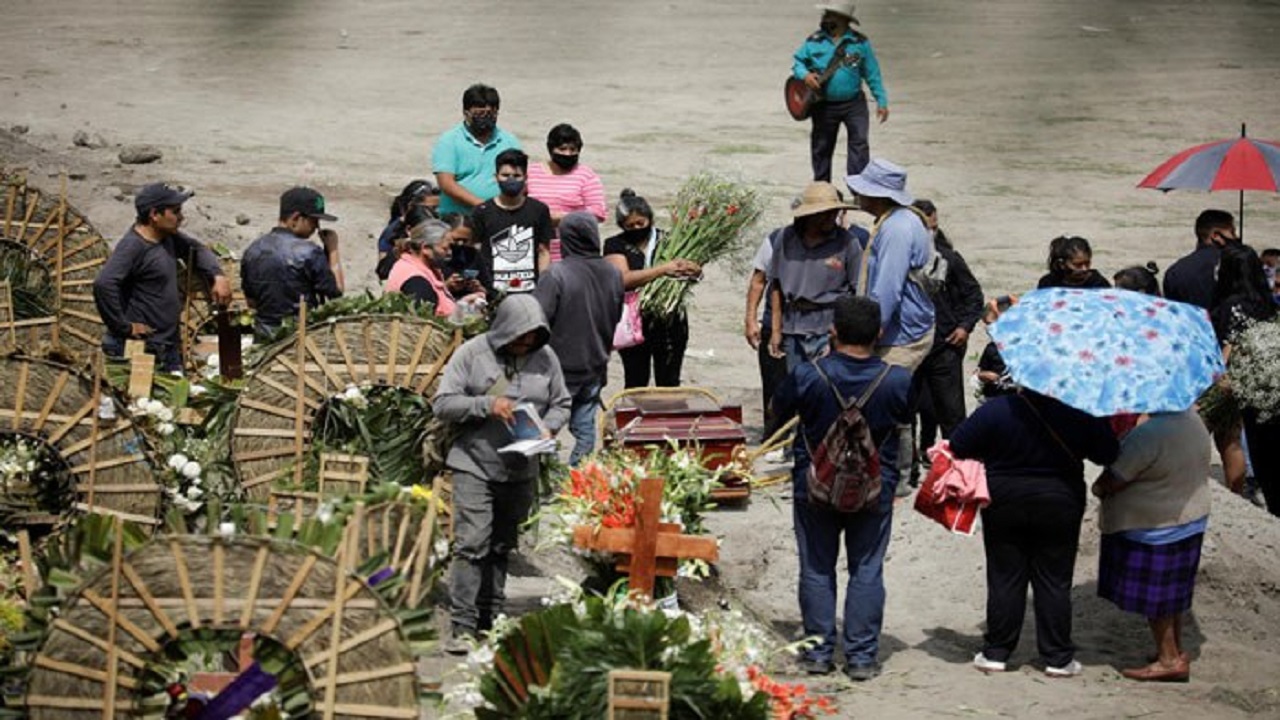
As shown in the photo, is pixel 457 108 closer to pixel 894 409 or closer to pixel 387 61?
pixel 387 61

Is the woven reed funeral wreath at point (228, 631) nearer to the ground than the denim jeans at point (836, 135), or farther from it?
nearer to the ground

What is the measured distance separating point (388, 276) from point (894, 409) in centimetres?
433

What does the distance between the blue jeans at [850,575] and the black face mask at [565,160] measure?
14.8ft

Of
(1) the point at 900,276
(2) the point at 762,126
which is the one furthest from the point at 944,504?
(2) the point at 762,126

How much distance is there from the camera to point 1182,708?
32.1ft

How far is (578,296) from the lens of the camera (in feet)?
38.8

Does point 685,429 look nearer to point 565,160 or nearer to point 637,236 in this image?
point 637,236

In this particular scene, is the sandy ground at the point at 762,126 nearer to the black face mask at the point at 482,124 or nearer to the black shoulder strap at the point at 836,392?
the black shoulder strap at the point at 836,392

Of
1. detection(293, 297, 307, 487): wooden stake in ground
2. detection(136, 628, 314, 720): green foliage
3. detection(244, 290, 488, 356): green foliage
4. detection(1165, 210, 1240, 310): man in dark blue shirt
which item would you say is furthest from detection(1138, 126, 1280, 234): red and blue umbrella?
detection(136, 628, 314, 720): green foliage

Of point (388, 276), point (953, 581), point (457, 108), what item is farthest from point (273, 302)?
point (457, 108)

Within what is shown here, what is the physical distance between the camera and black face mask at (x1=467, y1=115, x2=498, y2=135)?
1426 cm

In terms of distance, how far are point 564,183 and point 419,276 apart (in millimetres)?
2021

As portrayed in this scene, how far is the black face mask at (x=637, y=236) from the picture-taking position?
13.5 metres

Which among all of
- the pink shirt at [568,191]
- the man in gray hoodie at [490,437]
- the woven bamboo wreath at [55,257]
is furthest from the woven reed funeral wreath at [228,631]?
the pink shirt at [568,191]
